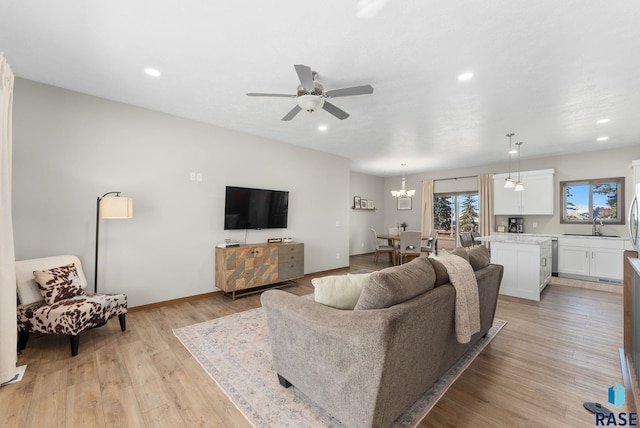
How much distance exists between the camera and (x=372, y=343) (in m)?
1.31

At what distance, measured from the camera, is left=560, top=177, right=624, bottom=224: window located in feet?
17.5

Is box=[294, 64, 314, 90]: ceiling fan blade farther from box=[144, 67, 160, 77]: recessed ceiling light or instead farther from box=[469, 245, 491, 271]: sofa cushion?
box=[469, 245, 491, 271]: sofa cushion

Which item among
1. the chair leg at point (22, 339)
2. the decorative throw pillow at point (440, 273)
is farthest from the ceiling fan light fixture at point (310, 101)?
the chair leg at point (22, 339)

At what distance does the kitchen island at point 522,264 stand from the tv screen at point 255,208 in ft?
12.3

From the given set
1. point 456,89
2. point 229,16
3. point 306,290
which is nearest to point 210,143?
point 229,16

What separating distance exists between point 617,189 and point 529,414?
244 inches

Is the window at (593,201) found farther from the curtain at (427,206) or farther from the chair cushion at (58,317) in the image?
the chair cushion at (58,317)

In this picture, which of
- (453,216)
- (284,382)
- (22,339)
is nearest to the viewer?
(284,382)

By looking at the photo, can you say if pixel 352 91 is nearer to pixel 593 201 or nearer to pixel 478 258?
pixel 478 258

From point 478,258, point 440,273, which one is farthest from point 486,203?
point 440,273

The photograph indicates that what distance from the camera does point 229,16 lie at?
1.94 m

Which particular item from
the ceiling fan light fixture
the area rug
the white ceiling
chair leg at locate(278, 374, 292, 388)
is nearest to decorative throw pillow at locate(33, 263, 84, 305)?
the area rug

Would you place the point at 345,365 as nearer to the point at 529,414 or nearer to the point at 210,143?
the point at 529,414

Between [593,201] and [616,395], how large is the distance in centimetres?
551
